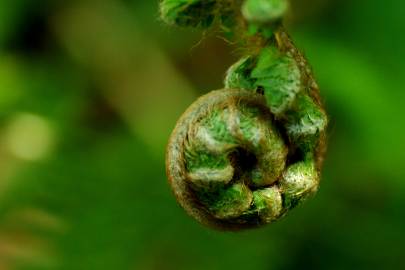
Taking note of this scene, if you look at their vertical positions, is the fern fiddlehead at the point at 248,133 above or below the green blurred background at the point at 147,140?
below

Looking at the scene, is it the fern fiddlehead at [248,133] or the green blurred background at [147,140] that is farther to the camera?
the green blurred background at [147,140]

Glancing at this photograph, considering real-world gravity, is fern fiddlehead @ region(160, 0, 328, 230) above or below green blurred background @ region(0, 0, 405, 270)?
below

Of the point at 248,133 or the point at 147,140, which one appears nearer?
the point at 248,133

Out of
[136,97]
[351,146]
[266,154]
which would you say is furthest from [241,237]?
[266,154]

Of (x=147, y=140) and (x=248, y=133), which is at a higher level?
(x=147, y=140)
